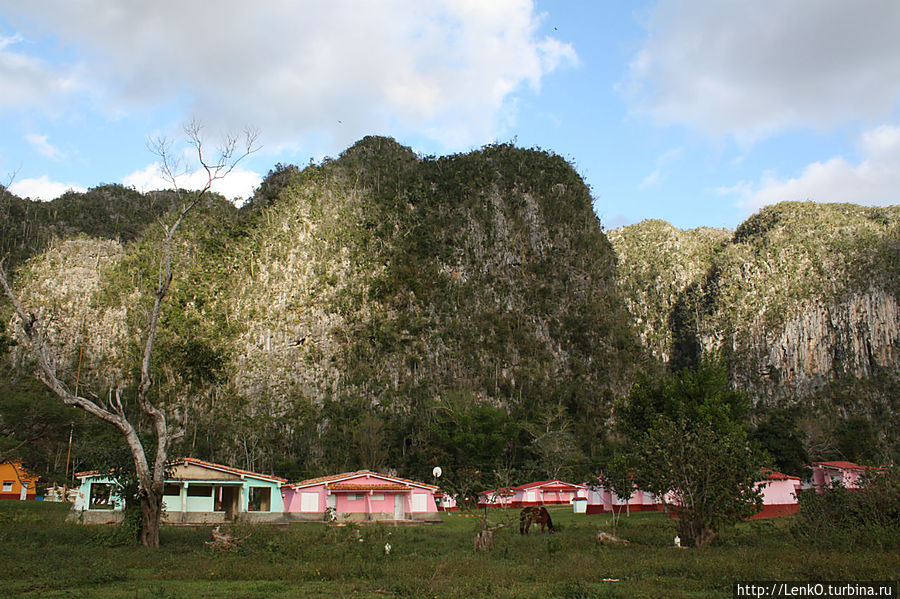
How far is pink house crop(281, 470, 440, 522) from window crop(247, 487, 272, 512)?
3.83 feet

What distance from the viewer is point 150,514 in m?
19.0

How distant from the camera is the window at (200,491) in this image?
117 ft

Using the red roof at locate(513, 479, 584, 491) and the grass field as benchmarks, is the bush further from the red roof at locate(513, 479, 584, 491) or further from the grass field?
the red roof at locate(513, 479, 584, 491)

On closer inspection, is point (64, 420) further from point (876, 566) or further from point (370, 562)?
point (876, 566)

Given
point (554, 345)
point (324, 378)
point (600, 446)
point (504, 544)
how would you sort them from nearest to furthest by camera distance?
point (504, 544) → point (600, 446) → point (324, 378) → point (554, 345)

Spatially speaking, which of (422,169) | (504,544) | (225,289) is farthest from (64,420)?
(422,169)

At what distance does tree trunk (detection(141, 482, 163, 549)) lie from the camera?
1883 centimetres

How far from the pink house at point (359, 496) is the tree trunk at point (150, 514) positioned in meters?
19.8

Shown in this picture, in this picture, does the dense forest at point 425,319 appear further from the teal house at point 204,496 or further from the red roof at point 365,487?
the red roof at point 365,487

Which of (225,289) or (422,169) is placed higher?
(422,169)

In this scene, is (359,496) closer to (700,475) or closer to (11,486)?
(700,475)

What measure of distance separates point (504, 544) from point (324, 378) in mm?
60383

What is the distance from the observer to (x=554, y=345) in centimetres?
8744

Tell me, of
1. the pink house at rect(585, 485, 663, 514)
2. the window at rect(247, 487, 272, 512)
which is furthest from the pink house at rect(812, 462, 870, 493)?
the window at rect(247, 487, 272, 512)
